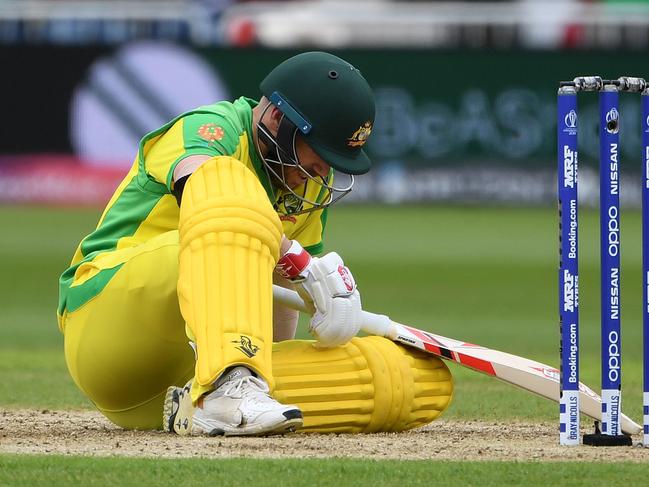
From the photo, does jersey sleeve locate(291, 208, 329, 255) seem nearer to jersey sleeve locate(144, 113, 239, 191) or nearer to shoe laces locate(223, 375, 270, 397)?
jersey sleeve locate(144, 113, 239, 191)

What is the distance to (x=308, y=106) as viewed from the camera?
4.11 metres

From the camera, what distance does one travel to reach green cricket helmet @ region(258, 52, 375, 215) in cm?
410

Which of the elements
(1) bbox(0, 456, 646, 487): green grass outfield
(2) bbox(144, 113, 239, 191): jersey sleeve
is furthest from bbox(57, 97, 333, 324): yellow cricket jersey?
(1) bbox(0, 456, 646, 487): green grass outfield

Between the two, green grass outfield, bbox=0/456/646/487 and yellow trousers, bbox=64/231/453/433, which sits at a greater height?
yellow trousers, bbox=64/231/453/433

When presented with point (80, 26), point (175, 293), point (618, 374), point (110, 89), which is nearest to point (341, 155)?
point (175, 293)

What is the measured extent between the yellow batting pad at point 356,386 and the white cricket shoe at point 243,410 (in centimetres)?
28

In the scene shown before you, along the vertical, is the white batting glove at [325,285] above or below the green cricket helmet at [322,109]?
below

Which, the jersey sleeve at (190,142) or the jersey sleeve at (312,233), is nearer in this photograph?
the jersey sleeve at (190,142)

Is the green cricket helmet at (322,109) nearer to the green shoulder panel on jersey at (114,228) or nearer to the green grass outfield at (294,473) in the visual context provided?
the green shoulder panel on jersey at (114,228)

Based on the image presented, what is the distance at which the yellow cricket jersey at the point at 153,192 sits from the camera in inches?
160

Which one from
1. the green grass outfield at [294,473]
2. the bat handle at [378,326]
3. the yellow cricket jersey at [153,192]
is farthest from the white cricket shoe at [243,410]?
the bat handle at [378,326]

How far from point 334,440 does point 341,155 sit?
791mm

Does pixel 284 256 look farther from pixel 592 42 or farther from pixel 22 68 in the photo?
pixel 592 42

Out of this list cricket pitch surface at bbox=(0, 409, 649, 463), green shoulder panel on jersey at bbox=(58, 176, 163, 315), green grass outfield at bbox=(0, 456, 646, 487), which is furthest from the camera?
green shoulder panel on jersey at bbox=(58, 176, 163, 315)
